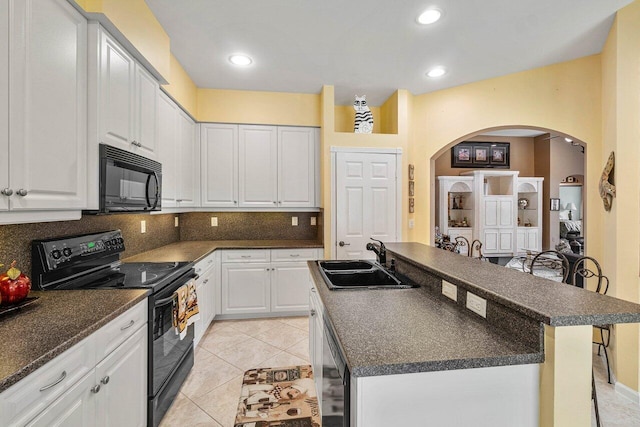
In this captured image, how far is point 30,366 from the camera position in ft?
A: 2.83

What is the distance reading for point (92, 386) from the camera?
1186 millimetres

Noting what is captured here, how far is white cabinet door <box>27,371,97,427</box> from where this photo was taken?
95cm

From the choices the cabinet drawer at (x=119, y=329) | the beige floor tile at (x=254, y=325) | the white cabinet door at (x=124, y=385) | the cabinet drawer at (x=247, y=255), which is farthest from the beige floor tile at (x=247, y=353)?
the cabinet drawer at (x=119, y=329)

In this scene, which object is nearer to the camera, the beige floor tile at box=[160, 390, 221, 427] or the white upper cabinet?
the white upper cabinet

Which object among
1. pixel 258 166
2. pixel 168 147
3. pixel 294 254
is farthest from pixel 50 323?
pixel 258 166

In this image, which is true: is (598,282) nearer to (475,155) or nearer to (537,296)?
(537,296)

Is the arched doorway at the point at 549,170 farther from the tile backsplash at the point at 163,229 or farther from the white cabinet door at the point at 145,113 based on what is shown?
the white cabinet door at the point at 145,113

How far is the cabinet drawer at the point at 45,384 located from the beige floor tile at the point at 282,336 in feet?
6.49

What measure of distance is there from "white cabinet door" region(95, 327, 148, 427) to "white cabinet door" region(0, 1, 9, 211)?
0.78 meters

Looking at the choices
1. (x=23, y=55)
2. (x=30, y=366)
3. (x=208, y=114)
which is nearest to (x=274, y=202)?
(x=208, y=114)

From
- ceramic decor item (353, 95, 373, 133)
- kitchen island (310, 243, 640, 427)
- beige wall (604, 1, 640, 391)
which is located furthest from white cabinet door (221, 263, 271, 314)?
beige wall (604, 1, 640, 391)

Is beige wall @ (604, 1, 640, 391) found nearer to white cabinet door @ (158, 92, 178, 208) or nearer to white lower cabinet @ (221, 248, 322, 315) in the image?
white lower cabinet @ (221, 248, 322, 315)

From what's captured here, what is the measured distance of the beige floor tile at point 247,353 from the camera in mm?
2609

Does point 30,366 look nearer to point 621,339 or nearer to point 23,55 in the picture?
point 23,55
